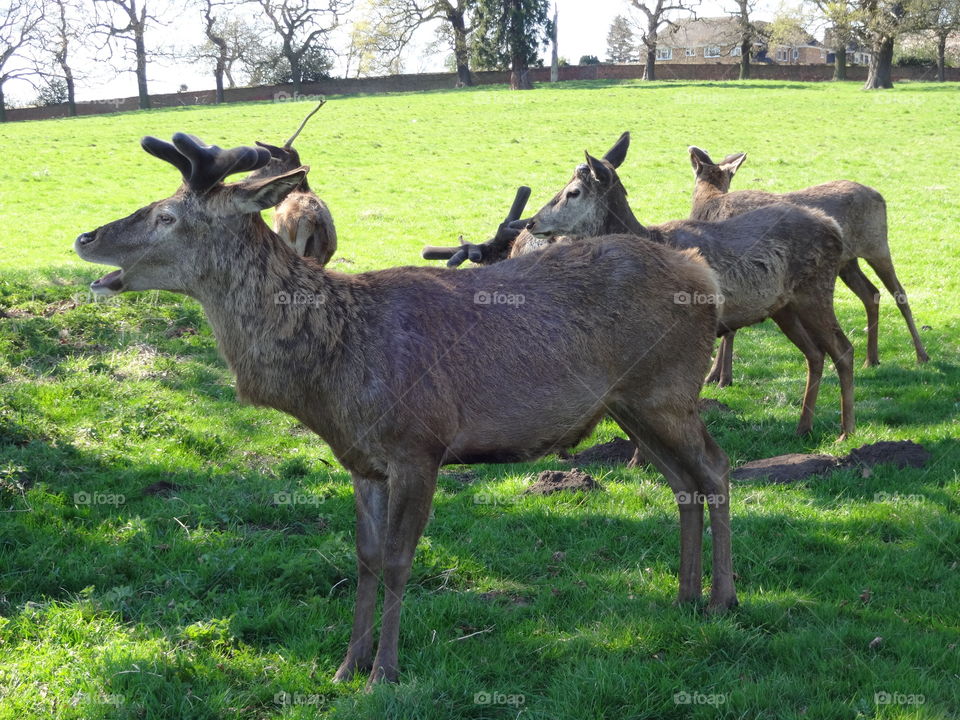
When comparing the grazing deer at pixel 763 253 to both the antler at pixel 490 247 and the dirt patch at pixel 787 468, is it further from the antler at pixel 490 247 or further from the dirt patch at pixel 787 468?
the dirt patch at pixel 787 468

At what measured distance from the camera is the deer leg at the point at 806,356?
8172 millimetres

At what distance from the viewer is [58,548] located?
18.7 feet

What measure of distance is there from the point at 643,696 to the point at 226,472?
13.3 feet

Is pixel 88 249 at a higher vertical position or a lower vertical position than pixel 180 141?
lower

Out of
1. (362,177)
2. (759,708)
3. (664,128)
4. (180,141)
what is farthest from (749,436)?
(664,128)

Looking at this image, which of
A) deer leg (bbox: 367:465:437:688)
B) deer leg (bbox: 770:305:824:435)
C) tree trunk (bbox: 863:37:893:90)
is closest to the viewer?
deer leg (bbox: 367:465:437:688)

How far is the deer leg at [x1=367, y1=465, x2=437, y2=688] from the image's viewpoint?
455cm

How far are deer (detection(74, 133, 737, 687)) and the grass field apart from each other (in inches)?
17.4

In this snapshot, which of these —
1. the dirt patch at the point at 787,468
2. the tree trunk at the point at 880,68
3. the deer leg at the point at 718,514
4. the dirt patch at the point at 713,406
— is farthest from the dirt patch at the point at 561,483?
the tree trunk at the point at 880,68

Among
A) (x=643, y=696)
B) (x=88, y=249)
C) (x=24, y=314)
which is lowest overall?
(x=643, y=696)

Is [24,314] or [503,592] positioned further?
[24,314]

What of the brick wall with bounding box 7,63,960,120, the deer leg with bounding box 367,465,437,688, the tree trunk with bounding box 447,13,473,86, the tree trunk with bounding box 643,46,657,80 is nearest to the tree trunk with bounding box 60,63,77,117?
the brick wall with bounding box 7,63,960,120

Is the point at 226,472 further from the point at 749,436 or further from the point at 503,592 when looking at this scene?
the point at 749,436

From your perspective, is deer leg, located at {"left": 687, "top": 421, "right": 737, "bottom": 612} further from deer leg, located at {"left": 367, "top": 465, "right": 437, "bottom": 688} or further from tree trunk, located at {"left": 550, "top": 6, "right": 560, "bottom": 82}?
tree trunk, located at {"left": 550, "top": 6, "right": 560, "bottom": 82}
